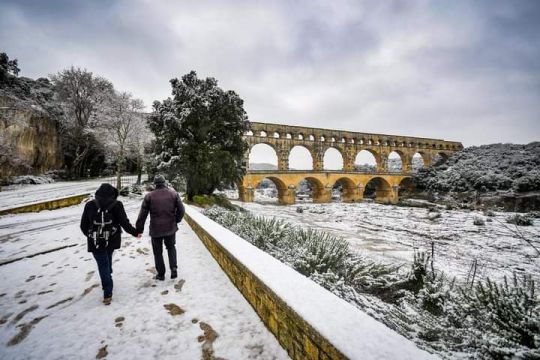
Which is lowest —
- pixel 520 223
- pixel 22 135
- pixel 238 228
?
pixel 520 223

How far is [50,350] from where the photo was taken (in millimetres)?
2082

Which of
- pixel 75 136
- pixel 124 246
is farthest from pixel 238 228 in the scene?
pixel 75 136

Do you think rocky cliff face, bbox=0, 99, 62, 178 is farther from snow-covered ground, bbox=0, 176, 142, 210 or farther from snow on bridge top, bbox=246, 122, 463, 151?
snow on bridge top, bbox=246, 122, 463, 151

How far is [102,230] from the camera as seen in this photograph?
2883 mm

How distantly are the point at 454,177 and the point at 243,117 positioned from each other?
2729 cm

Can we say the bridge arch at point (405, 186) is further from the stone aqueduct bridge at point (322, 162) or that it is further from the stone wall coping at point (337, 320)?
the stone wall coping at point (337, 320)

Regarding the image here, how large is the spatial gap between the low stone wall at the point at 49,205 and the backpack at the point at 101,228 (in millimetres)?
8868

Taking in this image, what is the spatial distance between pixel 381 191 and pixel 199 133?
1186 inches

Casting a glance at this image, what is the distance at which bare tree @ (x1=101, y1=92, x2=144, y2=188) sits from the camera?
60.1 ft

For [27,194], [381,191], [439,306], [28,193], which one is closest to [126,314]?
[439,306]

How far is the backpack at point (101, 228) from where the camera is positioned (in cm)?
286

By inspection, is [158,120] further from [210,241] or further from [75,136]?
[75,136]

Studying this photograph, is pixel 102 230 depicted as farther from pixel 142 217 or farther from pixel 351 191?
pixel 351 191

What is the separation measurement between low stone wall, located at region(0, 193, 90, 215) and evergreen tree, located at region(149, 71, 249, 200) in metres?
3.94
